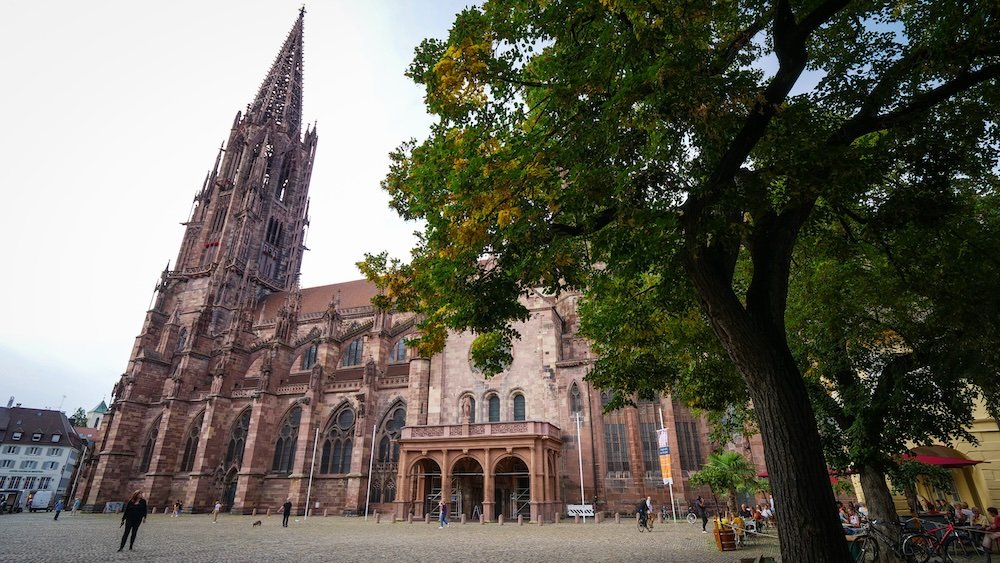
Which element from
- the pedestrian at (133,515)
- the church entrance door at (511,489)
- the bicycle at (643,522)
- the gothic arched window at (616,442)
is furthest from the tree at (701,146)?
the church entrance door at (511,489)

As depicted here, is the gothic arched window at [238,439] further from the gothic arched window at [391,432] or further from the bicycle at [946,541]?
the bicycle at [946,541]

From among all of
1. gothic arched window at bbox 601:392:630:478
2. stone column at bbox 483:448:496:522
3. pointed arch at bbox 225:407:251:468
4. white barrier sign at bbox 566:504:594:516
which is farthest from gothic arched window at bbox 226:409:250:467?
gothic arched window at bbox 601:392:630:478

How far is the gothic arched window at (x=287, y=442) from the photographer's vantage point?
109ft

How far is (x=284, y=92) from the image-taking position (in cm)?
6738

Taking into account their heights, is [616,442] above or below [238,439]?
below

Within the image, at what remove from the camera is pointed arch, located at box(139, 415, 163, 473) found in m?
38.7

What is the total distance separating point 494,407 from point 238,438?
67.5 ft

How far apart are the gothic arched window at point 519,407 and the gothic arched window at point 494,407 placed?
41.1 inches

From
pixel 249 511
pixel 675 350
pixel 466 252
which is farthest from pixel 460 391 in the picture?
pixel 466 252

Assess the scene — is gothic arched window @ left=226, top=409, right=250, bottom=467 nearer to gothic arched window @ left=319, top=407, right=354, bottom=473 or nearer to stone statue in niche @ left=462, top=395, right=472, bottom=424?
gothic arched window @ left=319, top=407, right=354, bottom=473

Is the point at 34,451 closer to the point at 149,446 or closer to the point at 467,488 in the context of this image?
the point at 149,446

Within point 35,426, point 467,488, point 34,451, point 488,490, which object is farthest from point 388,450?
point 35,426

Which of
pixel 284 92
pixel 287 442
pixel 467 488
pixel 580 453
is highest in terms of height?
pixel 284 92

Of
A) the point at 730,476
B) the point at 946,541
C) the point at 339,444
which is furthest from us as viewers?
the point at 339,444
